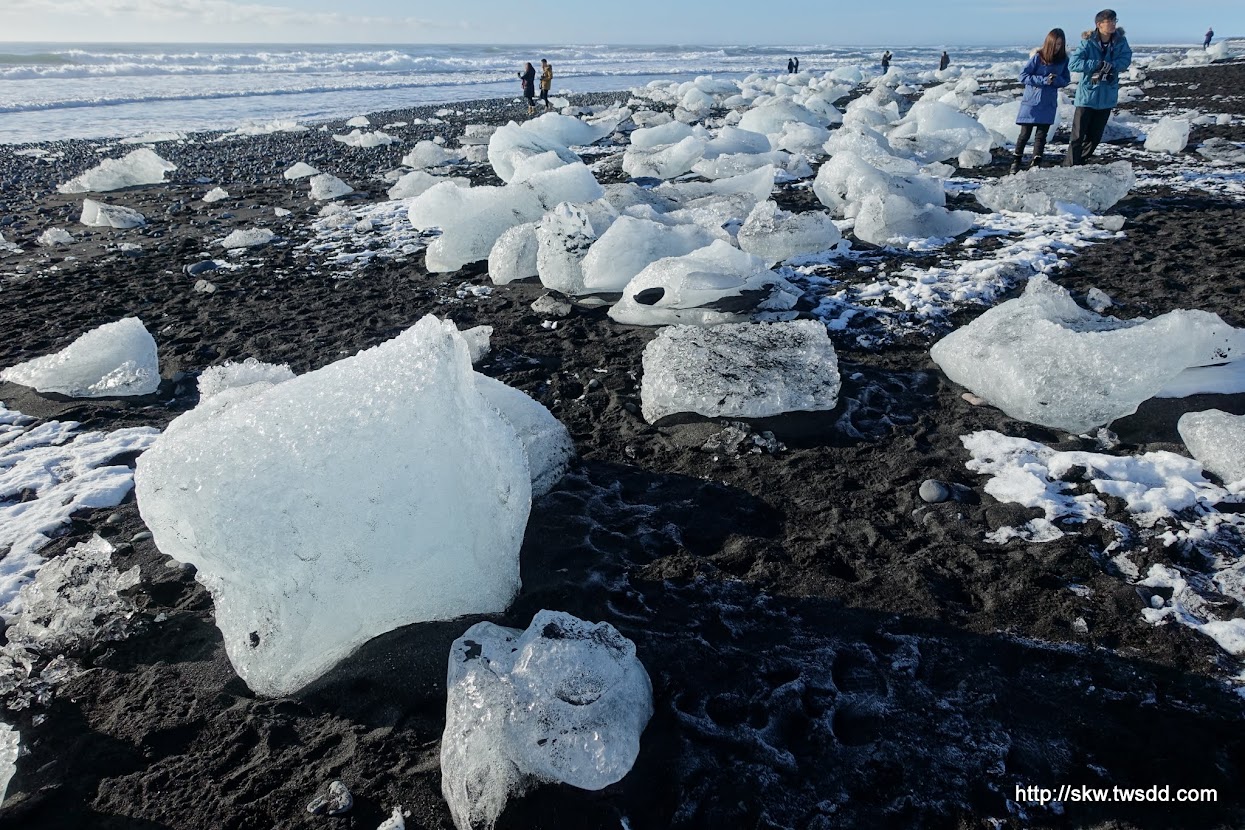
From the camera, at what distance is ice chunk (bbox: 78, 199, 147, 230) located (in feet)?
24.2

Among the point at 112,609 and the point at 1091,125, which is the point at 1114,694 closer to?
the point at 112,609

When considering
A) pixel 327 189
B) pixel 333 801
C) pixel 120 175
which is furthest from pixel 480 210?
pixel 120 175

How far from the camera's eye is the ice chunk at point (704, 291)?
4.00 metres

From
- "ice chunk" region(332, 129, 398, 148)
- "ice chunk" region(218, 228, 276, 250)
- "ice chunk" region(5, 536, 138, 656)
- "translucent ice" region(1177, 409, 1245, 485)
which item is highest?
"ice chunk" region(332, 129, 398, 148)

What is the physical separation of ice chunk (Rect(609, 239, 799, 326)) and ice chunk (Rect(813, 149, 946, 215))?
2209 millimetres

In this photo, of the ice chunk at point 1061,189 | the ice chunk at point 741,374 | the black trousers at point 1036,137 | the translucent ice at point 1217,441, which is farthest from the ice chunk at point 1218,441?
the black trousers at point 1036,137

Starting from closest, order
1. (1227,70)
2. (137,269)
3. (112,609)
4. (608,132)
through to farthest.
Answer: (112,609) → (137,269) → (608,132) → (1227,70)

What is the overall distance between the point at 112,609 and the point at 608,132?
1148cm

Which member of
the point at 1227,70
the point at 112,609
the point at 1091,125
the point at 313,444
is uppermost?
the point at 1227,70

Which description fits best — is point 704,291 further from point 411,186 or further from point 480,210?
point 411,186

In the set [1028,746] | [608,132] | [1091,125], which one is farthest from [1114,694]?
[608,132]

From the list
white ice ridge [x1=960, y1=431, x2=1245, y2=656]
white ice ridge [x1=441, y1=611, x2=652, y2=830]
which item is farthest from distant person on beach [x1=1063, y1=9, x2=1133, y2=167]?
white ice ridge [x1=441, y1=611, x2=652, y2=830]

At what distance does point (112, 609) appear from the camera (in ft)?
7.54

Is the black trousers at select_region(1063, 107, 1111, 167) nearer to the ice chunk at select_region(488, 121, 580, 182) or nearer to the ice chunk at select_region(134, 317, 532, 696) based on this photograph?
the ice chunk at select_region(488, 121, 580, 182)
